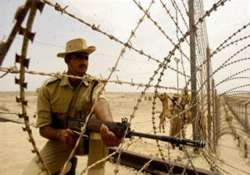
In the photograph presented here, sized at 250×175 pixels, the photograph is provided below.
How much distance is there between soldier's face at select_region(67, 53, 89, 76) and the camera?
3105mm

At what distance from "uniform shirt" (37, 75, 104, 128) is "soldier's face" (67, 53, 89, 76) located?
0.40 ft

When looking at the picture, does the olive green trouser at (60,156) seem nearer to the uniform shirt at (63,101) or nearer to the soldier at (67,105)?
the soldier at (67,105)

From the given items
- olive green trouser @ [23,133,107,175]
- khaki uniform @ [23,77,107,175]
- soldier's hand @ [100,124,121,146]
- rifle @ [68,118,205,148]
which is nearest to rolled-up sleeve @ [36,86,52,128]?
khaki uniform @ [23,77,107,175]

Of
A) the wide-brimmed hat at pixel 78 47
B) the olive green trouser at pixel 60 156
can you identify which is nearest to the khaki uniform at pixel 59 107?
the olive green trouser at pixel 60 156

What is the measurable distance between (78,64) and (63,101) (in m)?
0.32

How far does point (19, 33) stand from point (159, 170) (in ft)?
15.2

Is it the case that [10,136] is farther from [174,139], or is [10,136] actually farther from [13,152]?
[174,139]

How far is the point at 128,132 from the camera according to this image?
248 cm

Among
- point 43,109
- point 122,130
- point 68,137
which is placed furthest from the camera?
point 43,109

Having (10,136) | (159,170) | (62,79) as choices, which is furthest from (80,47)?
(10,136)

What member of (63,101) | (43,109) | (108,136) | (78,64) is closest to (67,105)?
(63,101)

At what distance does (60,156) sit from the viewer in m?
3.17

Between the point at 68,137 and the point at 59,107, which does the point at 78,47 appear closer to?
the point at 59,107

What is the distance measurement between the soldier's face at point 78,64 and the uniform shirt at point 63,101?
12 cm
